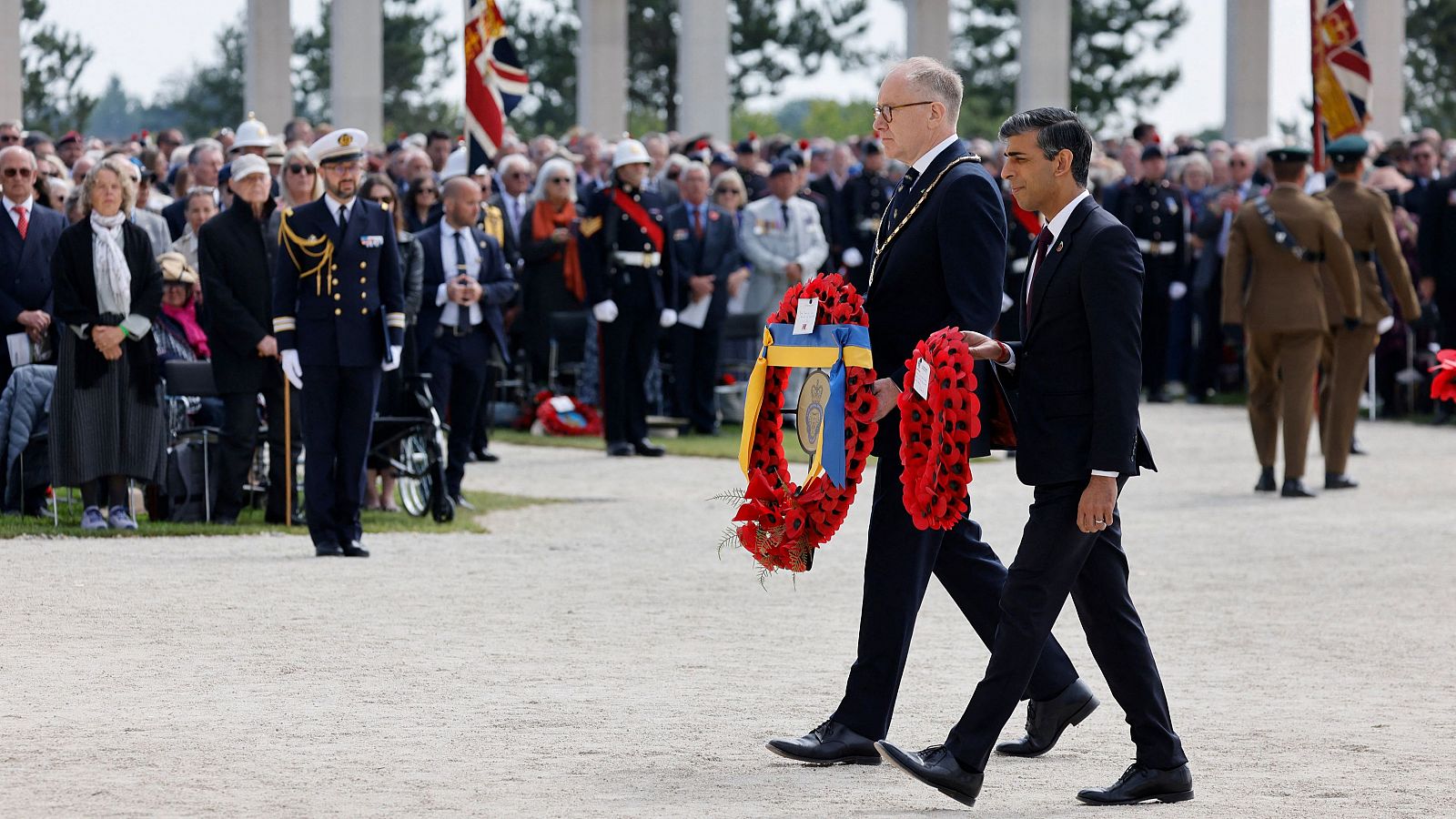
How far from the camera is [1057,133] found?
6.34m

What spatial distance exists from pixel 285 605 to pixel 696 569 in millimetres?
2447

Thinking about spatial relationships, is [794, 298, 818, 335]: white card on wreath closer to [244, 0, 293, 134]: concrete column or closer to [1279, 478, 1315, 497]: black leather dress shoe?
[1279, 478, 1315, 497]: black leather dress shoe

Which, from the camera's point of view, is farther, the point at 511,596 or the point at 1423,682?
the point at 511,596

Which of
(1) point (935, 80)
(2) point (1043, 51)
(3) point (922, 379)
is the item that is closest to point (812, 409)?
(3) point (922, 379)

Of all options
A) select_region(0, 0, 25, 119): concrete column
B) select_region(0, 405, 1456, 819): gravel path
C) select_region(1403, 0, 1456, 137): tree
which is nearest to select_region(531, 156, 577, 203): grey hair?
select_region(0, 405, 1456, 819): gravel path

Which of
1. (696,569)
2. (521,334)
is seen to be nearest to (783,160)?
(521,334)

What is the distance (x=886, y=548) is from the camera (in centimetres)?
677

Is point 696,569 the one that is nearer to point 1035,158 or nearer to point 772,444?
point 772,444

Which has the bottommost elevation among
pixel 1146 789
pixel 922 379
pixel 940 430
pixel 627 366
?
pixel 1146 789

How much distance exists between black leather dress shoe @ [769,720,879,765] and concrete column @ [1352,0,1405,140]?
90.0ft

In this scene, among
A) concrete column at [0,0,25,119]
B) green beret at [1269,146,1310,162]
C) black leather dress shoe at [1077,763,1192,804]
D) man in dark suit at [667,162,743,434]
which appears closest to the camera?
black leather dress shoe at [1077,763,1192,804]

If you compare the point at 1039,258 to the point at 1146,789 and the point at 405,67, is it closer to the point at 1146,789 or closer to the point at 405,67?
the point at 1146,789

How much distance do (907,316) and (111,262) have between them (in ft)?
22.3

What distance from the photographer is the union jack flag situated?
19.5m
